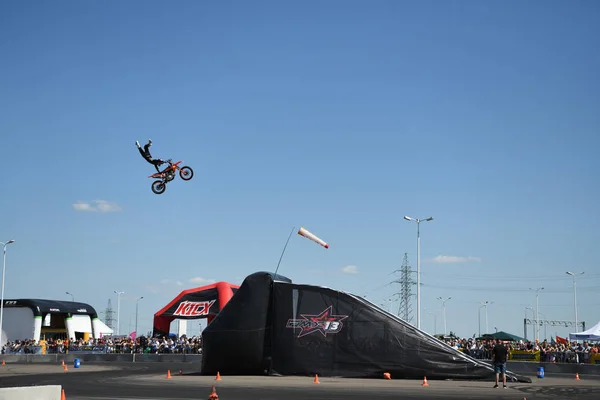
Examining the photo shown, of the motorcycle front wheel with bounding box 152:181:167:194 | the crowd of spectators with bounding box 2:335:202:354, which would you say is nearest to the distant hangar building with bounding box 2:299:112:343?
the crowd of spectators with bounding box 2:335:202:354

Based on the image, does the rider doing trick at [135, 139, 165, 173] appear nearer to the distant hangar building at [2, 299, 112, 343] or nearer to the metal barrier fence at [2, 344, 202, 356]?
the metal barrier fence at [2, 344, 202, 356]

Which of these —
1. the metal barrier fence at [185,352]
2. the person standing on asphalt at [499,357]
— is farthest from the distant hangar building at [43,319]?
the person standing on asphalt at [499,357]

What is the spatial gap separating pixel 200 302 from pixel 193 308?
0.75 m

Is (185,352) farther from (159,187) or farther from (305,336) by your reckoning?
(305,336)

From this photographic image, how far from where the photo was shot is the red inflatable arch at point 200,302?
50.4 m

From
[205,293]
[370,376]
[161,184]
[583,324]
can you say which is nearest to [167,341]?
[205,293]

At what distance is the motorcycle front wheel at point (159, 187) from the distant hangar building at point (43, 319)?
1445 inches

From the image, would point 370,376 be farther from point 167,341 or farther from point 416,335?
point 167,341

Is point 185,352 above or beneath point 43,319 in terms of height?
beneath

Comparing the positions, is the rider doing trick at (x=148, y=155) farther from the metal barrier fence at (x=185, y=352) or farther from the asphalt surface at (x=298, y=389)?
the metal barrier fence at (x=185, y=352)

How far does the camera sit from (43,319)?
66.9 m

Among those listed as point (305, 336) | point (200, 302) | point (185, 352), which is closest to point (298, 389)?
point (305, 336)

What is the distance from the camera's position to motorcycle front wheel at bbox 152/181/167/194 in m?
32.4

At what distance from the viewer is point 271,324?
30375 mm
